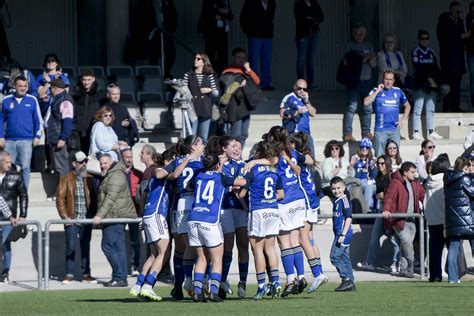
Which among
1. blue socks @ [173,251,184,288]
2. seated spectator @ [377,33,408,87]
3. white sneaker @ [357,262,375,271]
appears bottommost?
white sneaker @ [357,262,375,271]

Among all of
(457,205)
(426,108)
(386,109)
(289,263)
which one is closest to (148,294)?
(289,263)

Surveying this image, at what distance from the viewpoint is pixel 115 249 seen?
2127 centimetres

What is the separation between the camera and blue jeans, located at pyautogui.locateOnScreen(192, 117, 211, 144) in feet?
79.4

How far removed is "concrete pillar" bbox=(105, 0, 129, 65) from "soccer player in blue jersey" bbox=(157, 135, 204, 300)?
10339 mm

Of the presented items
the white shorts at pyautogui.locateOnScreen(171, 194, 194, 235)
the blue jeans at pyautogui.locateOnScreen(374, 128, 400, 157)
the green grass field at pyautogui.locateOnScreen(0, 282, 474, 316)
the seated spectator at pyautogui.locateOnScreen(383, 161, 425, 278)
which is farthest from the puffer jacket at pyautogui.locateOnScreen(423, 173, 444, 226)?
the white shorts at pyautogui.locateOnScreen(171, 194, 194, 235)

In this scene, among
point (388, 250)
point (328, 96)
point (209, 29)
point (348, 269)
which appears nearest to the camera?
point (348, 269)

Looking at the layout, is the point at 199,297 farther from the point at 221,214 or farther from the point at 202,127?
the point at 202,127

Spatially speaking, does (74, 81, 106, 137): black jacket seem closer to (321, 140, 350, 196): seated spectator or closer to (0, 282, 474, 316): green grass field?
(321, 140, 350, 196): seated spectator

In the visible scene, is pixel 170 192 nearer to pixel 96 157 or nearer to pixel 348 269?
pixel 348 269

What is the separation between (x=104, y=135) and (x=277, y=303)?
6252mm

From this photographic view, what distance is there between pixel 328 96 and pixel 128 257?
8113mm

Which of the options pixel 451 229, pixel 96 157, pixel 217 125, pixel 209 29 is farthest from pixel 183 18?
pixel 451 229

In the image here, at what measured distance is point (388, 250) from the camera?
905 inches

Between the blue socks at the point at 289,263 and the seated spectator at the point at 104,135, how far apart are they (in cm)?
508
